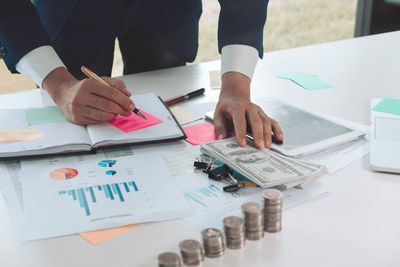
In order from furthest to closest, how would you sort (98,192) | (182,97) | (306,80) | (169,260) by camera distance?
(306,80)
(182,97)
(98,192)
(169,260)

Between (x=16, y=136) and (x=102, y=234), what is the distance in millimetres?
433

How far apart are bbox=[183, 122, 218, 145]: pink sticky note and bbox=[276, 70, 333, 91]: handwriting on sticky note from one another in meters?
0.45

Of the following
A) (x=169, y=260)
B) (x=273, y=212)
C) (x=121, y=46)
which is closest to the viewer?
(x=169, y=260)

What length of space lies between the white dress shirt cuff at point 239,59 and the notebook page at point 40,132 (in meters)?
0.49

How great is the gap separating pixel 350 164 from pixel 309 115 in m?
0.24

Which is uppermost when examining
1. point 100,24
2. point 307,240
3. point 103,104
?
point 100,24

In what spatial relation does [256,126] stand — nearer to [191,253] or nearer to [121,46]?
[191,253]

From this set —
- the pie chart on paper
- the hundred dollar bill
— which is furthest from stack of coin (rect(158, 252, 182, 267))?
the pie chart on paper

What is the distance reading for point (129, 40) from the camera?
1.68 metres

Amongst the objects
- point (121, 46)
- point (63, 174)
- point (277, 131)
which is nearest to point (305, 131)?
point (277, 131)

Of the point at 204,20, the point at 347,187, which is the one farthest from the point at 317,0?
the point at 347,187

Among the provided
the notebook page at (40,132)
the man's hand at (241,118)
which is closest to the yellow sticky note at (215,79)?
the man's hand at (241,118)

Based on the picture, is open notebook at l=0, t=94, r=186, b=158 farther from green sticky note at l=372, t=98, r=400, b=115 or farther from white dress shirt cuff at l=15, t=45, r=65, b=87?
green sticky note at l=372, t=98, r=400, b=115

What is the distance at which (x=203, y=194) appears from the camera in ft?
2.65
